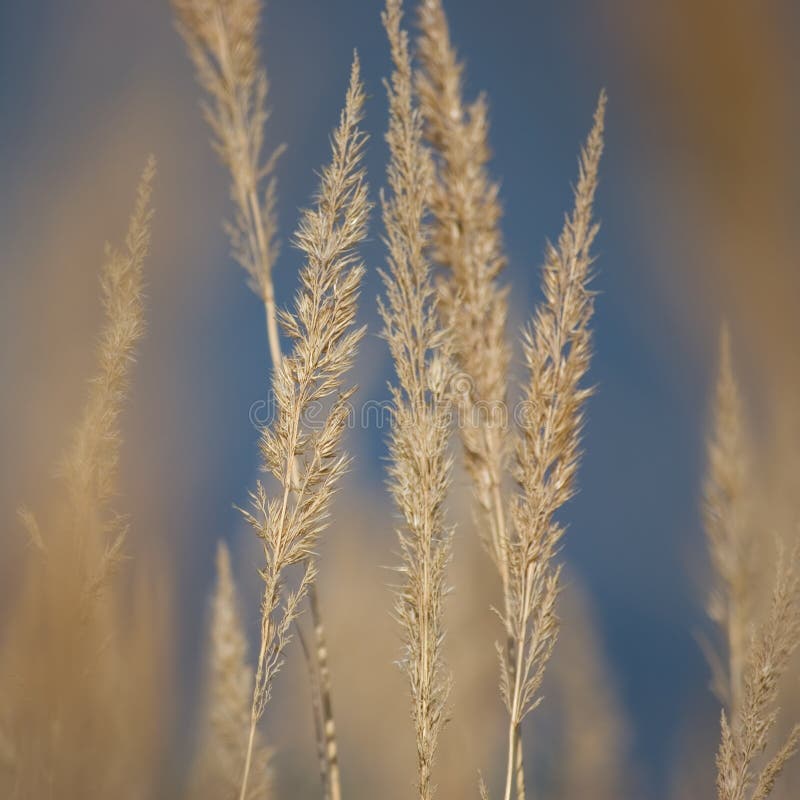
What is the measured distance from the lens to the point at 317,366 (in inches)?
50.8

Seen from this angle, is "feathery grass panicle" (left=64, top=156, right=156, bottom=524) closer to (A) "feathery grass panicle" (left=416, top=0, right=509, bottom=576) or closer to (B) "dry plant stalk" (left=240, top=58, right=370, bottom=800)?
(B) "dry plant stalk" (left=240, top=58, right=370, bottom=800)

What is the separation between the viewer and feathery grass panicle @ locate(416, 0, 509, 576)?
1.46m

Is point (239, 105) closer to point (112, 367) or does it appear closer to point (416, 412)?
point (112, 367)

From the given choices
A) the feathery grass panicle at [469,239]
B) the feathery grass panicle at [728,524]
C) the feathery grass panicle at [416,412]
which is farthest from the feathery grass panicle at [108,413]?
the feathery grass panicle at [728,524]

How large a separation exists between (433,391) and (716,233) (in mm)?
551

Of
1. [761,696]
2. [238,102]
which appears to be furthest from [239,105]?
[761,696]

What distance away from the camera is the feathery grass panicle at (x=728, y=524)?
2.00 metres

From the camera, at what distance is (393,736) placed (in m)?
2.87

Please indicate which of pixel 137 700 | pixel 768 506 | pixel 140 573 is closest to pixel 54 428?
pixel 140 573

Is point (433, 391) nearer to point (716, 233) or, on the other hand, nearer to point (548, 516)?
point (548, 516)

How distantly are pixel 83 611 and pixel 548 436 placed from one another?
0.89 metres

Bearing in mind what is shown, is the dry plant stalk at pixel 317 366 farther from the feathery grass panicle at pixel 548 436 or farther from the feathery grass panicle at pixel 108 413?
the feathery grass panicle at pixel 548 436

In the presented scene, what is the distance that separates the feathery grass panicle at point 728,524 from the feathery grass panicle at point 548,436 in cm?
81

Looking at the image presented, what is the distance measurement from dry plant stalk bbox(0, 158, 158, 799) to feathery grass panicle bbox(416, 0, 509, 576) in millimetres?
606
